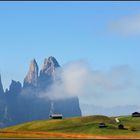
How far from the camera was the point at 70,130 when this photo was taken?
184 m

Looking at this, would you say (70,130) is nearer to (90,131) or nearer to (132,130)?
(90,131)

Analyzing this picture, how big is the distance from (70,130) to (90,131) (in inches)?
416

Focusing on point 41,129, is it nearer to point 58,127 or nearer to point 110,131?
point 58,127

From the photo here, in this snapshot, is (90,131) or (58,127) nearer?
(90,131)

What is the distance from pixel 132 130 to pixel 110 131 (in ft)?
40.8

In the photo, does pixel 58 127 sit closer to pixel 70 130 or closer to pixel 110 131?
pixel 70 130

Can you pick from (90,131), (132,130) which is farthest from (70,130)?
(132,130)

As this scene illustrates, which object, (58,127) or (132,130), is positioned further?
(58,127)

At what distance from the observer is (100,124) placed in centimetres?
19238

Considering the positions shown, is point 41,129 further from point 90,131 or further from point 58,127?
point 90,131

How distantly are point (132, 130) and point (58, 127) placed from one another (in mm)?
32876

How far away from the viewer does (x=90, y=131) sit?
176375 millimetres

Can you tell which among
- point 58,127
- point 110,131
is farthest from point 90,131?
point 58,127

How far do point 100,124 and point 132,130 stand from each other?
14793 mm
